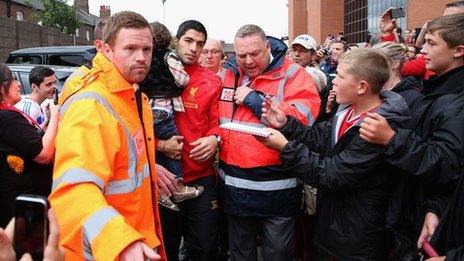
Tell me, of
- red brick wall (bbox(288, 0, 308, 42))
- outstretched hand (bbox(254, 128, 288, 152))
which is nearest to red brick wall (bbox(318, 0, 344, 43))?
red brick wall (bbox(288, 0, 308, 42))

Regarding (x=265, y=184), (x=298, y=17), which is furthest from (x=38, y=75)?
(x=298, y=17)

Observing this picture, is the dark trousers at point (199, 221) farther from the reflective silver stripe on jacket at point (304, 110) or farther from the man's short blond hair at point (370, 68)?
the man's short blond hair at point (370, 68)

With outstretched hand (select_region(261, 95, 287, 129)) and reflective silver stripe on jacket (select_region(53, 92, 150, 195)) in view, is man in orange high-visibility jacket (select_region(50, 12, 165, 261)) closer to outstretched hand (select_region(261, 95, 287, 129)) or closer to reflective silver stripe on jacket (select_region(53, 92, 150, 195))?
reflective silver stripe on jacket (select_region(53, 92, 150, 195))

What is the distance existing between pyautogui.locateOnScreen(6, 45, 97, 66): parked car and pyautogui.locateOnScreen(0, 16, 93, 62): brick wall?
11.5 metres

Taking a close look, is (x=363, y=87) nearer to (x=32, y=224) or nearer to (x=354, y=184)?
(x=354, y=184)

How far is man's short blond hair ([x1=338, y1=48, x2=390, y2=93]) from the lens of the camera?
281 cm

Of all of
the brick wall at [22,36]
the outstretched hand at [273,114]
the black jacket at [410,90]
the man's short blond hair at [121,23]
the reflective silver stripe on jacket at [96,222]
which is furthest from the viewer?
the brick wall at [22,36]

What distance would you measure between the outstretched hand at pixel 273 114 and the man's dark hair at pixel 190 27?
1006 millimetres

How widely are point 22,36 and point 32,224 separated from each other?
26.0 meters

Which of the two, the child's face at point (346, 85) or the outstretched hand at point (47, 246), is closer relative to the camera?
the outstretched hand at point (47, 246)

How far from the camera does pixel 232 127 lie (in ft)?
9.66

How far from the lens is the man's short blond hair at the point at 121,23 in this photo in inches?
92.1

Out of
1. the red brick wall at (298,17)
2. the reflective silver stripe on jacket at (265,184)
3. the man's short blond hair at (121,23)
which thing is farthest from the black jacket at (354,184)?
the red brick wall at (298,17)

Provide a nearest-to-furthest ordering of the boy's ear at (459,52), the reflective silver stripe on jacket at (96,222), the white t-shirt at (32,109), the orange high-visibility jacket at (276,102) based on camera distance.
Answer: the reflective silver stripe on jacket at (96,222), the boy's ear at (459,52), the orange high-visibility jacket at (276,102), the white t-shirt at (32,109)
